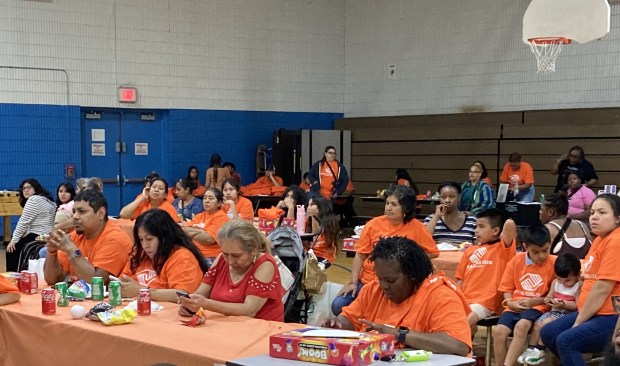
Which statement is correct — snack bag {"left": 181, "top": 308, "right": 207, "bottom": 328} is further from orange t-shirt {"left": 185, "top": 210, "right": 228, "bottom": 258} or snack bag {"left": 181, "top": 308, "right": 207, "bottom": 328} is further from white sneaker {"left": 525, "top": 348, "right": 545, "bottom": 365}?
orange t-shirt {"left": 185, "top": 210, "right": 228, "bottom": 258}

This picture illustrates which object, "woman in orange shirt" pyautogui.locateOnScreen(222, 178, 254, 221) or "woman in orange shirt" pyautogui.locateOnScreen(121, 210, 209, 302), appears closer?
"woman in orange shirt" pyautogui.locateOnScreen(121, 210, 209, 302)

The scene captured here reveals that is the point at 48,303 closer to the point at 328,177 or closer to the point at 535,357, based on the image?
the point at 535,357

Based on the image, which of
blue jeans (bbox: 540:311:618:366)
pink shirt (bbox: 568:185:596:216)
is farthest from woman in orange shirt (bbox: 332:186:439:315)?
pink shirt (bbox: 568:185:596:216)

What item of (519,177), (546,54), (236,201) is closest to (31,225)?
(236,201)

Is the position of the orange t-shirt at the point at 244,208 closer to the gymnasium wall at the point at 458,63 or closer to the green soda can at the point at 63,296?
the green soda can at the point at 63,296

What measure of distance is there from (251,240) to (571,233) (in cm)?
296

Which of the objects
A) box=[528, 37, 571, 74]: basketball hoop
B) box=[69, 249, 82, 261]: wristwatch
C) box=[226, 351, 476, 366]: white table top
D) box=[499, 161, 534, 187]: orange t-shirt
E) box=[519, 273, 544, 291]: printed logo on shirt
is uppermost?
box=[528, 37, 571, 74]: basketball hoop

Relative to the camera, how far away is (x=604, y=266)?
15.1 ft

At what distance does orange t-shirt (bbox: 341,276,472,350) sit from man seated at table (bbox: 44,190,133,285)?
2.15 meters

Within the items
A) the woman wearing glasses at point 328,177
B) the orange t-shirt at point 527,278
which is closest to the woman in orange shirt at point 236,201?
the orange t-shirt at point 527,278

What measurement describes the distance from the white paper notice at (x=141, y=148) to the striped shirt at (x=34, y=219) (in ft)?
18.7

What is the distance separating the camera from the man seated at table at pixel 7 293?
15.0 ft

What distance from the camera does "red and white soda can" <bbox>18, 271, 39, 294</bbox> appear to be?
16.4 ft

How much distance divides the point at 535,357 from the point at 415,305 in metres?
2.16
